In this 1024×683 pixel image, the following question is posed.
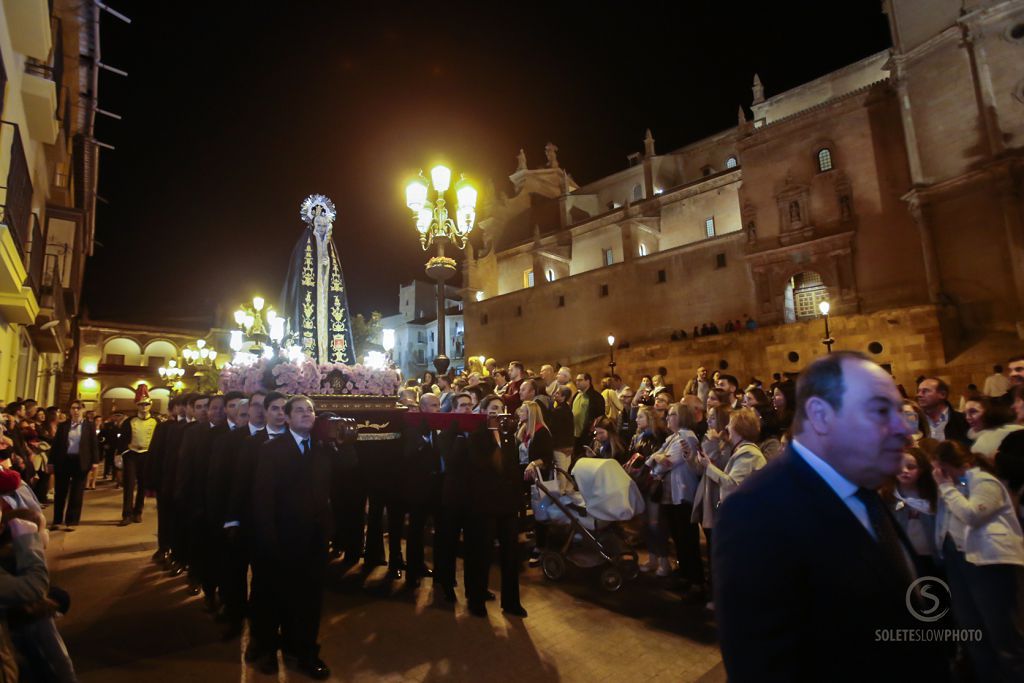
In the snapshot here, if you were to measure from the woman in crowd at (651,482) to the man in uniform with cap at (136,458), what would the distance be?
31.6 feet

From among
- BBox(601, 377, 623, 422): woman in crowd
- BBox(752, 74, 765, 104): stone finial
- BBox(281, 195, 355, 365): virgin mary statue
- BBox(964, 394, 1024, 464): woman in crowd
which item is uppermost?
BBox(752, 74, 765, 104): stone finial

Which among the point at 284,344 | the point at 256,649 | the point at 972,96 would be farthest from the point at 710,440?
the point at 972,96

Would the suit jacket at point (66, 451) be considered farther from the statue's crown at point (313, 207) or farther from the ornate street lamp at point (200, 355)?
the ornate street lamp at point (200, 355)

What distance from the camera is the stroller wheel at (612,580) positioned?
601 centimetres

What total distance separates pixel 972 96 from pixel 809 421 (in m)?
28.6

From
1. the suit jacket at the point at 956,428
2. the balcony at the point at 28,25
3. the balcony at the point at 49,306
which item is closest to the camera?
the suit jacket at the point at 956,428

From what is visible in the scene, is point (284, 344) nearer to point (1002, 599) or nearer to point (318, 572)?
point (318, 572)

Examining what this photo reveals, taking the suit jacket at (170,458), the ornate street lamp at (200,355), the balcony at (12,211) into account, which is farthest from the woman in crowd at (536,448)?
the ornate street lamp at (200,355)

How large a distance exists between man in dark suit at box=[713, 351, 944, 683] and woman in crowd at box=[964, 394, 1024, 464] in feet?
11.5

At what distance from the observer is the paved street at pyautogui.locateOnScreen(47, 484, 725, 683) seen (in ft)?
13.9

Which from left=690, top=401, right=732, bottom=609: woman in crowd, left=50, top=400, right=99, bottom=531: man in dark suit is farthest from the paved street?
left=50, top=400, right=99, bottom=531: man in dark suit

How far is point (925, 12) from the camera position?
22859 mm

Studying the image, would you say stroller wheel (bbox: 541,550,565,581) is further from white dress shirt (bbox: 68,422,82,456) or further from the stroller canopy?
white dress shirt (bbox: 68,422,82,456)

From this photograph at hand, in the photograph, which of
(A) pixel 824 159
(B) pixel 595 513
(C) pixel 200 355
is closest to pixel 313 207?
(B) pixel 595 513
